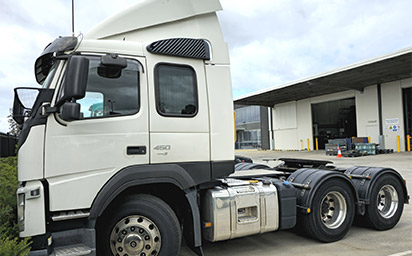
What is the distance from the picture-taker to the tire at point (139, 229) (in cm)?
364

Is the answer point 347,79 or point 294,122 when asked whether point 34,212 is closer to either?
point 347,79

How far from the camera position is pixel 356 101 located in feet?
91.9

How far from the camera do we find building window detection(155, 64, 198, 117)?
12.8 ft

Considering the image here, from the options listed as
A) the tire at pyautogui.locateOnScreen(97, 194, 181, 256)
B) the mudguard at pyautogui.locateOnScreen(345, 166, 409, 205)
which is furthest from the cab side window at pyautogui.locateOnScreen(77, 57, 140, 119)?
the mudguard at pyautogui.locateOnScreen(345, 166, 409, 205)

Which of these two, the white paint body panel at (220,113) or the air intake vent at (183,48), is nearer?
the air intake vent at (183,48)

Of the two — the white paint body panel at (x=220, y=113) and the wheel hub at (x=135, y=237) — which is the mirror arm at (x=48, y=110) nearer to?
the wheel hub at (x=135, y=237)

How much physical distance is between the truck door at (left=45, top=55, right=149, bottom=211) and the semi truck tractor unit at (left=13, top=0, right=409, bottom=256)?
0.01 meters

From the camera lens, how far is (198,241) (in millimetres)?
3971

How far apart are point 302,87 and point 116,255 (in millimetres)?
26610

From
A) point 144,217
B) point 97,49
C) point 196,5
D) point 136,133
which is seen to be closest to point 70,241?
point 144,217

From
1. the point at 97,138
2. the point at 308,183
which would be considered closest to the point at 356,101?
the point at 308,183

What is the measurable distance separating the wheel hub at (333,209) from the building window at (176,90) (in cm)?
295

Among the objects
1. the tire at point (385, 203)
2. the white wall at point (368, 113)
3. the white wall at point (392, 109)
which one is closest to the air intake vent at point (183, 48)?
the tire at point (385, 203)

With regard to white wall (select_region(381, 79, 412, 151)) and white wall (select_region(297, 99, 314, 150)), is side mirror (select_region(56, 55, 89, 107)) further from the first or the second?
white wall (select_region(297, 99, 314, 150))
